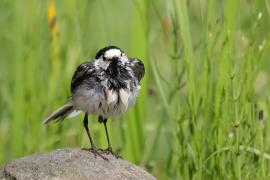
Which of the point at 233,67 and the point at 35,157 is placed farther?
the point at 233,67

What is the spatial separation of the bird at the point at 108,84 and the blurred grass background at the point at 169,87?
478 mm

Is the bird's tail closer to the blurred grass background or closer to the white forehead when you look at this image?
the blurred grass background

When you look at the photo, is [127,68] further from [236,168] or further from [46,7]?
[46,7]

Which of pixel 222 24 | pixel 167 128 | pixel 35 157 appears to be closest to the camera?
pixel 35 157

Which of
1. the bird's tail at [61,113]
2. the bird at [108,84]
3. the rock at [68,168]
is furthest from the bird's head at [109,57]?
the bird's tail at [61,113]

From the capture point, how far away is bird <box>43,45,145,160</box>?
601 cm

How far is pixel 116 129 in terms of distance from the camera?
30.4 ft

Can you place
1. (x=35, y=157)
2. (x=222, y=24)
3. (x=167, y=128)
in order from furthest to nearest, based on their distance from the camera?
(x=167, y=128) → (x=222, y=24) → (x=35, y=157)

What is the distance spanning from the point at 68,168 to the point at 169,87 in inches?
72.9

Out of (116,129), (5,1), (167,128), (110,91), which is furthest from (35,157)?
(116,129)

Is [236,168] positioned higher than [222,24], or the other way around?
[222,24]

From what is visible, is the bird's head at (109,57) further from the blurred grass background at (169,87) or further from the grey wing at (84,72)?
the blurred grass background at (169,87)

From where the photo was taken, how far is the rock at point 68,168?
5.54m

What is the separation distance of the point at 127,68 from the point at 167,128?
1633 mm
